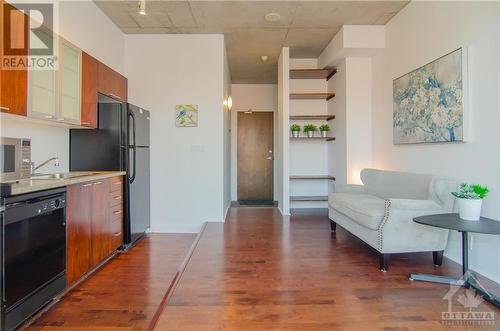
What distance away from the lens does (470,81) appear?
8.93ft

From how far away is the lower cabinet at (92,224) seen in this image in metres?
2.47

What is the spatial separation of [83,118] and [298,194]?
12.6ft

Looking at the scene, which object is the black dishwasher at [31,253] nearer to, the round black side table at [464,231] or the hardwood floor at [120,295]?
the hardwood floor at [120,295]

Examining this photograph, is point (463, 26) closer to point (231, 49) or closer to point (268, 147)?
point (231, 49)

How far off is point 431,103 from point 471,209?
4.37 feet

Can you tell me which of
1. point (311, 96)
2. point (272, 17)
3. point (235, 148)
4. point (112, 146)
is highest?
point (272, 17)

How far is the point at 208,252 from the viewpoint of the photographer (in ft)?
10.7

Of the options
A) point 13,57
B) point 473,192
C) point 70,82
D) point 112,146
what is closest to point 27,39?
point 13,57

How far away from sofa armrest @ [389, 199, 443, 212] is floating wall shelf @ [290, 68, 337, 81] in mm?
3111

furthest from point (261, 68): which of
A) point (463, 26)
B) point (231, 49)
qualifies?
point (463, 26)

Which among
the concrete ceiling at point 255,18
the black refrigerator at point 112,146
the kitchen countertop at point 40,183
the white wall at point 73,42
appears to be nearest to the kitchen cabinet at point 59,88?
the white wall at point 73,42

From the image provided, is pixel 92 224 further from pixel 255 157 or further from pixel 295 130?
pixel 255 157

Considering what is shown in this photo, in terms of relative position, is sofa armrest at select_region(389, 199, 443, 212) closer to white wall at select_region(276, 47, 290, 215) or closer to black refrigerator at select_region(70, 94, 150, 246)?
white wall at select_region(276, 47, 290, 215)

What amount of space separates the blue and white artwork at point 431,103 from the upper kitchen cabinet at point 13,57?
359cm
